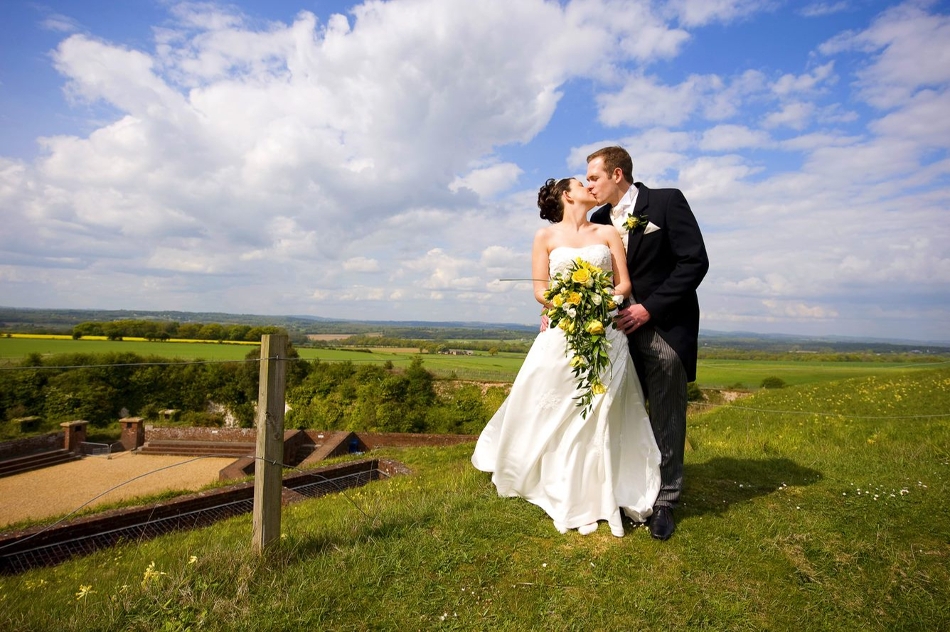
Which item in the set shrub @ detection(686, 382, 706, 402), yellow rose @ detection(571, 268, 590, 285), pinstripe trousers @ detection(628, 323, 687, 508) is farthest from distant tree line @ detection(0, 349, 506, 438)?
yellow rose @ detection(571, 268, 590, 285)

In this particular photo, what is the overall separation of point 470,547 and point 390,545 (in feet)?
2.06

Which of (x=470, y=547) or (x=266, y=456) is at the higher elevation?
(x=266, y=456)

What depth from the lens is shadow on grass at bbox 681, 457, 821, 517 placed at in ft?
14.9

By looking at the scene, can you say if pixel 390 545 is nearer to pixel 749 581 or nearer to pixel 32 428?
pixel 749 581

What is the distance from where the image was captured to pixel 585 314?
378 cm

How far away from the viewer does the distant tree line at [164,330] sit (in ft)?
221

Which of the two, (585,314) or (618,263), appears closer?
(585,314)

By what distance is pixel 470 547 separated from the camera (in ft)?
11.6

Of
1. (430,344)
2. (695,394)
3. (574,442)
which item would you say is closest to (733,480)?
(574,442)

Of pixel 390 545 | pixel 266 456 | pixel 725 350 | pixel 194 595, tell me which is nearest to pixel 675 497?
pixel 390 545

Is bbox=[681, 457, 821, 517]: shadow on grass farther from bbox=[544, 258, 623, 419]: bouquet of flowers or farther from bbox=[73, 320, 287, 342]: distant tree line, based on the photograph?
bbox=[73, 320, 287, 342]: distant tree line

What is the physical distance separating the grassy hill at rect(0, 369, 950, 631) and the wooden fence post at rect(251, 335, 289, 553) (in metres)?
0.19

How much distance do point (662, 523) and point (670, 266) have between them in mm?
2249

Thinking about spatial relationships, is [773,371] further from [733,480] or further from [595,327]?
[595,327]
